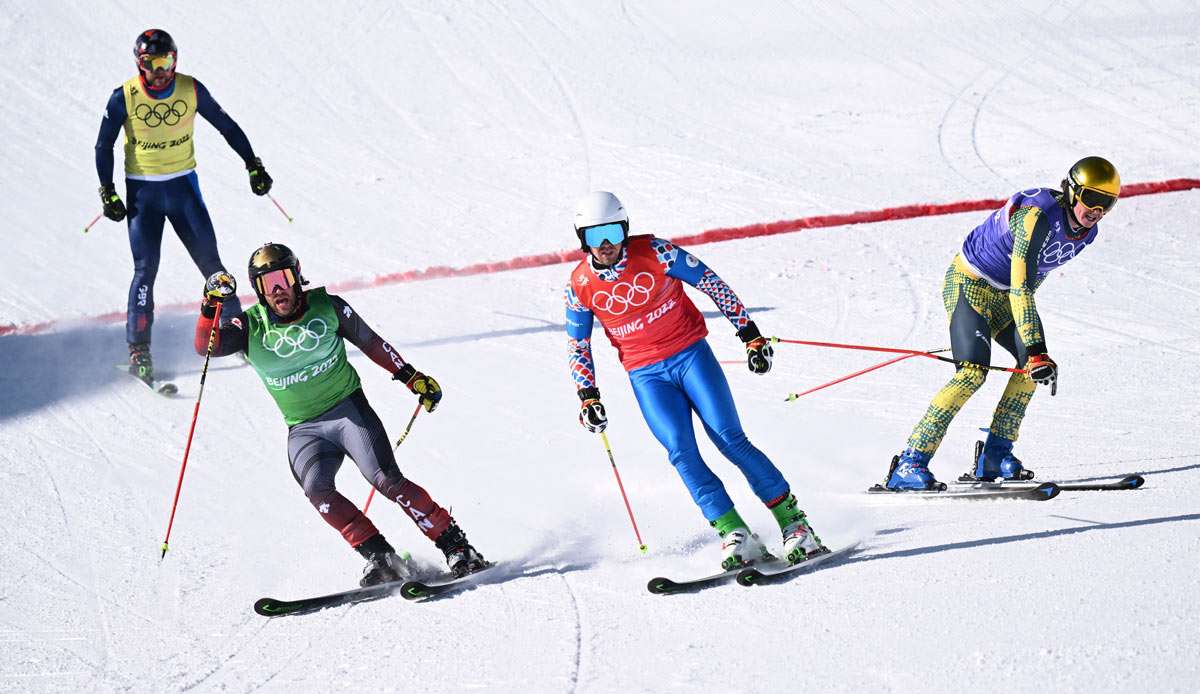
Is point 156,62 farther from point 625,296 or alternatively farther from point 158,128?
point 625,296

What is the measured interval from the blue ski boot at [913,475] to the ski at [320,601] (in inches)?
107

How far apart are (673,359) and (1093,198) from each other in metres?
2.23

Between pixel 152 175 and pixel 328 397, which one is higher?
pixel 152 175

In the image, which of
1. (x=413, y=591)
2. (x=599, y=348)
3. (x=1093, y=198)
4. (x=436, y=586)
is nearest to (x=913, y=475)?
→ (x=1093, y=198)

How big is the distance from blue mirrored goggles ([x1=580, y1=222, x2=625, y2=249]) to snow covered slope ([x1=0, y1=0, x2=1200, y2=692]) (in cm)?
164

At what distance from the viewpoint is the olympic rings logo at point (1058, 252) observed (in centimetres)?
661

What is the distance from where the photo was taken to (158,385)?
927 centimetres

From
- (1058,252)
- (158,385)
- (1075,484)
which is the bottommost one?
(1075,484)

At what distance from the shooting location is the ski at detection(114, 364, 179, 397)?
9062 millimetres

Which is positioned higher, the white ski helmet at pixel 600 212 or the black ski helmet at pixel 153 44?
the black ski helmet at pixel 153 44

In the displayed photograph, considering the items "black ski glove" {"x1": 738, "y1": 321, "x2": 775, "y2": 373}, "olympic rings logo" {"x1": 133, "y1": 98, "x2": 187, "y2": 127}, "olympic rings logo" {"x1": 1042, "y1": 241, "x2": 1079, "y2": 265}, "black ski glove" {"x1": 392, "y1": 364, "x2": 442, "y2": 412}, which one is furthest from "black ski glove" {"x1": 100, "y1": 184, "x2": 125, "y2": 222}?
"olympic rings logo" {"x1": 1042, "y1": 241, "x2": 1079, "y2": 265}

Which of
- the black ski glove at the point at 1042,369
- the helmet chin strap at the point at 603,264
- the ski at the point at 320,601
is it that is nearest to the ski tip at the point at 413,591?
the ski at the point at 320,601

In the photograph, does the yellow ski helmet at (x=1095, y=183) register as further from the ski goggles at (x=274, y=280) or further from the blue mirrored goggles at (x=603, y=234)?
the ski goggles at (x=274, y=280)

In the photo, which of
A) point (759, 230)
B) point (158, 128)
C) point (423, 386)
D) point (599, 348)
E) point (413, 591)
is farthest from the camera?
point (759, 230)
